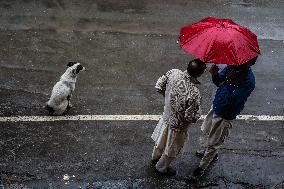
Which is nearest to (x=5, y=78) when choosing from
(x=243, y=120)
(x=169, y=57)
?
(x=169, y=57)

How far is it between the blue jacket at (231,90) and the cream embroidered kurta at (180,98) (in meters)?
0.49

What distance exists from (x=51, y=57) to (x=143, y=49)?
204 centimetres

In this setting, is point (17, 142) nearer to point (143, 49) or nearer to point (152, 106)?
point (152, 106)

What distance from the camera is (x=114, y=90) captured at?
8750 millimetres

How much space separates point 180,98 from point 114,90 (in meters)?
3.01

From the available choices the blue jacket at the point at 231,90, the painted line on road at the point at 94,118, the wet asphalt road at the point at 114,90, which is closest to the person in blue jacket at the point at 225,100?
the blue jacket at the point at 231,90

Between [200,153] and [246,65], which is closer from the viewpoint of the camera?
[246,65]

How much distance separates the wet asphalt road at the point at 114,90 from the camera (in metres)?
7.08

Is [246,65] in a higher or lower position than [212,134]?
higher

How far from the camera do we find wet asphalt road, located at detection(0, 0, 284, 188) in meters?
7.08

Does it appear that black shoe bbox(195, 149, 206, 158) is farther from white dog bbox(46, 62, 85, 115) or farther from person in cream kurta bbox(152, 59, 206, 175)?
white dog bbox(46, 62, 85, 115)

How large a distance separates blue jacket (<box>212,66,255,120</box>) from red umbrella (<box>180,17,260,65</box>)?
0.42m

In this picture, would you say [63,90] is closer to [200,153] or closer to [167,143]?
[167,143]

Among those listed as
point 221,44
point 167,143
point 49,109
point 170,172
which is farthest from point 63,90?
point 221,44
